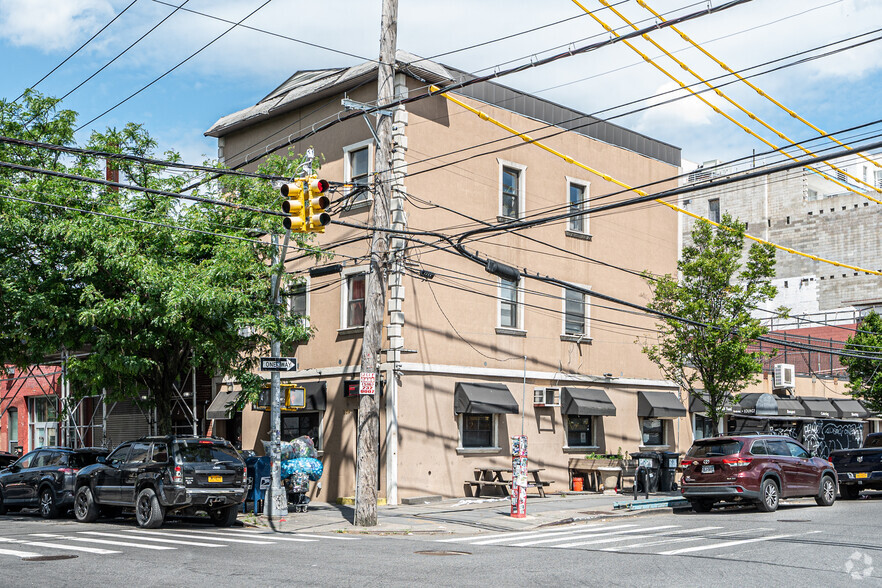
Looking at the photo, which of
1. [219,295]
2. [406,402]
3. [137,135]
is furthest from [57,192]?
[406,402]

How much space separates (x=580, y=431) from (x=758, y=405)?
8492mm

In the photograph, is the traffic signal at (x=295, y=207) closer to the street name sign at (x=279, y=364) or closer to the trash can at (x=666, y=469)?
the street name sign at (x=279, y=364)

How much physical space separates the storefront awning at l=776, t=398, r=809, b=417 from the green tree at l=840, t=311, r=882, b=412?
239 centimetres

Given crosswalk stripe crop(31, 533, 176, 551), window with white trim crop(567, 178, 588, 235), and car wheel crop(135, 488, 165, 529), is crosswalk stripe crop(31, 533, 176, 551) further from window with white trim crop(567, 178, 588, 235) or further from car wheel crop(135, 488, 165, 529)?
window with white trim crop(567, 178, 588, 235)

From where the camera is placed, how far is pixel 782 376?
35.7 m

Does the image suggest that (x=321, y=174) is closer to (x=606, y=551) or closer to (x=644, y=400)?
(x=644, y=400)

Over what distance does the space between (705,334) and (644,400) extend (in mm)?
5019

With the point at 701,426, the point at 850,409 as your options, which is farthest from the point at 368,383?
the point at 850,409

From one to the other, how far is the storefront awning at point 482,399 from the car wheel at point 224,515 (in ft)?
23.7

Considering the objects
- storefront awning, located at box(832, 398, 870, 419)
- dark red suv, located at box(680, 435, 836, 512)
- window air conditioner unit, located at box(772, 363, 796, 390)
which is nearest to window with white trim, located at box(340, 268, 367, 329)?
dark red suv, located at box(680, 435, 836, 512)

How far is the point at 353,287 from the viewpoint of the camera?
2464cm

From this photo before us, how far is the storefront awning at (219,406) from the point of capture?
1086 inches

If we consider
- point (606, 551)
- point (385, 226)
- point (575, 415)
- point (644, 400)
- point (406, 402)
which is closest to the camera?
point (606, 551)

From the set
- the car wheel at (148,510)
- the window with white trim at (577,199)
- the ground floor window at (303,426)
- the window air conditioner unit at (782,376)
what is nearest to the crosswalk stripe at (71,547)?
the car wheel at (148,510)
